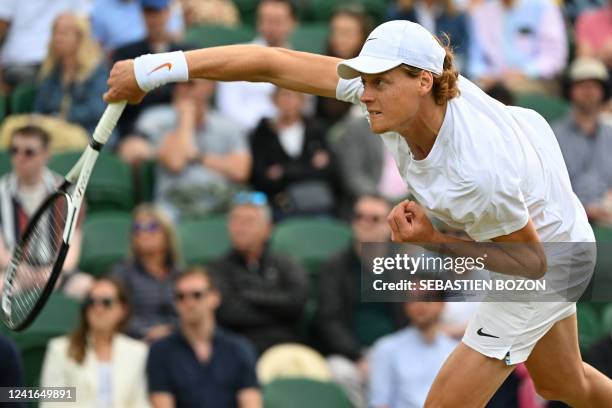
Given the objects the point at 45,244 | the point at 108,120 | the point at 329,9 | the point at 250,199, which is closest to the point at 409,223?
the point at 108,120

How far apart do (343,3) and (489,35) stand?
1535mm

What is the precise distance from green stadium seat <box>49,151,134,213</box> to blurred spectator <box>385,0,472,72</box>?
2.92m

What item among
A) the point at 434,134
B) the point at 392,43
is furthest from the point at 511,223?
the point at 392,43

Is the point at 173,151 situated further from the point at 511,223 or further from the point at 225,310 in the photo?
the point at 511,223

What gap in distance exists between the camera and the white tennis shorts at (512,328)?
5.19 metres

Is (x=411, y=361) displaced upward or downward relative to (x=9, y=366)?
downward

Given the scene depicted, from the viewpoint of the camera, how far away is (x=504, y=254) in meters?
4.98

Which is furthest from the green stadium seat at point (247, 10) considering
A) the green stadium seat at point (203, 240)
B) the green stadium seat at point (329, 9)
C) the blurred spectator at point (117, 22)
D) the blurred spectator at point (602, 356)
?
the blurred spectator at point (602, 356)

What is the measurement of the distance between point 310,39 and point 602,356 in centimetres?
459

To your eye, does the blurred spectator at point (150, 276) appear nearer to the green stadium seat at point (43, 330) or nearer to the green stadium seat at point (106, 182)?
the green stadium seat at point (43, 330)

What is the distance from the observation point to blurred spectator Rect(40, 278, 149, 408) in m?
7.27

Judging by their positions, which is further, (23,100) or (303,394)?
(23,100)

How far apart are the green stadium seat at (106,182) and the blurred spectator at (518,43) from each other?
3.18m

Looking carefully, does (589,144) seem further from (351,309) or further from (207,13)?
(207,13)
